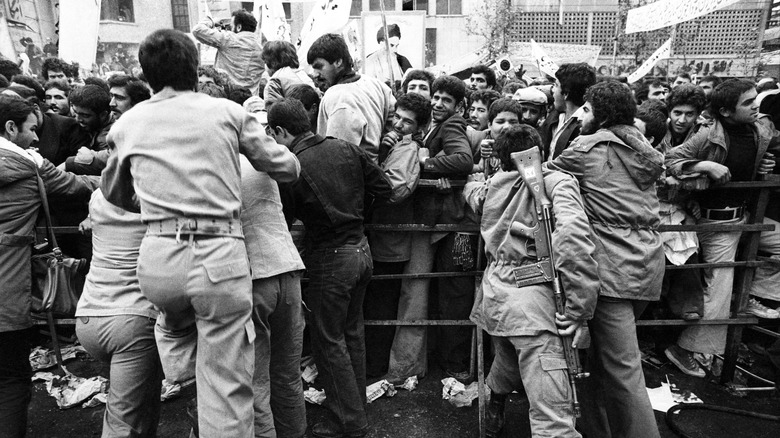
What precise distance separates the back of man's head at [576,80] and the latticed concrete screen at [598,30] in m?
16.7

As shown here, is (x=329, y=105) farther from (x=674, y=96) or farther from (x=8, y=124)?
(x=674, y=96)

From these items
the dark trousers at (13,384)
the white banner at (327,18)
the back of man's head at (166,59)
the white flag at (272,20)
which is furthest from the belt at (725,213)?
the white flag at (272,20)

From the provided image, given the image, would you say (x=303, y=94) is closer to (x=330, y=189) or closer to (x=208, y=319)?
(x=330, y=189)

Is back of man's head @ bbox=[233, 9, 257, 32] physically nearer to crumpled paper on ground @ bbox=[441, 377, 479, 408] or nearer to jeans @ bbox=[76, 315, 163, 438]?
jeans @ bbox=[76, 315, 163, 438]

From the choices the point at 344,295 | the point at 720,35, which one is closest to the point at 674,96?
the point at 344,295

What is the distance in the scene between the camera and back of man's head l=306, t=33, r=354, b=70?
11.9 feet

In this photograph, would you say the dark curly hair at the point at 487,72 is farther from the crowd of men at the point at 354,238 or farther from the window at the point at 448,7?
the window at the point at 448,7

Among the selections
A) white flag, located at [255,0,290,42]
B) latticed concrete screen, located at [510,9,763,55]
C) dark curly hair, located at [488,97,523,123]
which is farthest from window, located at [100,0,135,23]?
dark curly hair, located at [488,97,523,123]

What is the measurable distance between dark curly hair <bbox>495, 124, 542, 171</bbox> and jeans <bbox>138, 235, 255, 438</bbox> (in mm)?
1517

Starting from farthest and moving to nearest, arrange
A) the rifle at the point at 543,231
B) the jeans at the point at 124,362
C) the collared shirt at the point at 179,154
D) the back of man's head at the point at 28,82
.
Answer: the back of man's head at the point at 28,82 → the rifle at the point at 543,231 → the jeans at the point at 124,362 → the collared shirt at the point at 179,154

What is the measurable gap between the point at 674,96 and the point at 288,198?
148 inches

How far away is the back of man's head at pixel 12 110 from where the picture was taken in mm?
3029

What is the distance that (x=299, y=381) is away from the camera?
2980mm

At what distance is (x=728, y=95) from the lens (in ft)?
12.0
